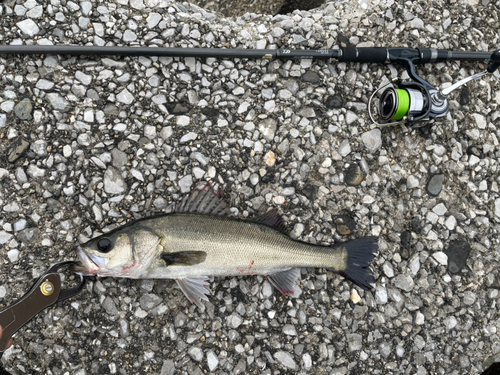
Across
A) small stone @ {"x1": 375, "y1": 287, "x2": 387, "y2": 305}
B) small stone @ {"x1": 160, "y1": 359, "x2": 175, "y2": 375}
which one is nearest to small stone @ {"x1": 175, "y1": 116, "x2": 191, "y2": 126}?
small stone @ {"x1": 160, "y1": 359, "x2": 175, "y2": 375}

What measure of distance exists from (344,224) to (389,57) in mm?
1626

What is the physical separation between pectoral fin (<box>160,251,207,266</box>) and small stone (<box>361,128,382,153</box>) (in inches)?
73.1

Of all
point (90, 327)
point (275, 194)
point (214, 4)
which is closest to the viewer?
point (90, 327)

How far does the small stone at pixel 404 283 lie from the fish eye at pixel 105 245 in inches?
100

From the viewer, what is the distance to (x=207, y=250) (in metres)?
2.81

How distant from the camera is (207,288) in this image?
10.2 feet

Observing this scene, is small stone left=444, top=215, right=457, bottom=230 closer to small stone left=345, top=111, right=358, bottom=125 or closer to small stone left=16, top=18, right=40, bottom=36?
small stone left=345, top=111, right=358, bottom=125

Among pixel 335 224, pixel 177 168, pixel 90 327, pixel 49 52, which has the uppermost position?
pixel 49 52

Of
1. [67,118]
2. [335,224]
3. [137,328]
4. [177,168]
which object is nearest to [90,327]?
[137,328]

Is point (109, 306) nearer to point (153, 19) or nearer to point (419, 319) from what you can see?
point (153, 19)

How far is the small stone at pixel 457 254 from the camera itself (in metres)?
3.42

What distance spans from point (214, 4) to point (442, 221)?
3674 millimetres

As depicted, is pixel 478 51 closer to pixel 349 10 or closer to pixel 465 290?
pixel 349 10

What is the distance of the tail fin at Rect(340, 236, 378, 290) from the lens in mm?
3100
